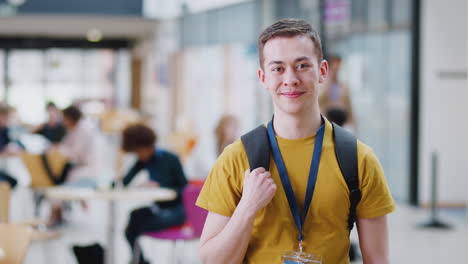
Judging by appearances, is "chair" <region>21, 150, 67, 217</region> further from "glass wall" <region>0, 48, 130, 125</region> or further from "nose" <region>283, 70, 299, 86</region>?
"glass wall" <region>0, 48, 130, 125</region>

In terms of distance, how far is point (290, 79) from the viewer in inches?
74.6

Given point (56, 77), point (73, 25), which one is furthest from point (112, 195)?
point (56, 77)

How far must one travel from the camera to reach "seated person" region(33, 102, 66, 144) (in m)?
10.9

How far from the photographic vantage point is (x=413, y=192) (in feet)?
34.0

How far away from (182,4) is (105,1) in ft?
10.0

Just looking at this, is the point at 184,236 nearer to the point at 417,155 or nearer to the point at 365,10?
the point at 417,155

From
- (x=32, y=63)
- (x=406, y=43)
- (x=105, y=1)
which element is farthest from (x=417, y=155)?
(x=32, y=63)

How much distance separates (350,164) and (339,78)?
9.55 m

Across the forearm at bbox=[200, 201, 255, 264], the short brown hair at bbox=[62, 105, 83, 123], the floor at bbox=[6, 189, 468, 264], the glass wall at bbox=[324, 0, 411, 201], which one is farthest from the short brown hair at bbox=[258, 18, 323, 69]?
the glass wall at bbox=[324, 0, 411, 201]

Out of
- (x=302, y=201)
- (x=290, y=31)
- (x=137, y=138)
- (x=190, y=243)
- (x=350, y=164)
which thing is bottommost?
(x=190, y=243)

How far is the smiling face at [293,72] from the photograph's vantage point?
191 cm

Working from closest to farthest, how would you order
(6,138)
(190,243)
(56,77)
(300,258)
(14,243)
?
(300,258) → (14,243) → (190,243) → (6,138) → (56,77)

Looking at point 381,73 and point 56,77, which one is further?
point 56,77

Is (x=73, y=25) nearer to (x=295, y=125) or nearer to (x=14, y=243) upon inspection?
(x=14, y=243)
